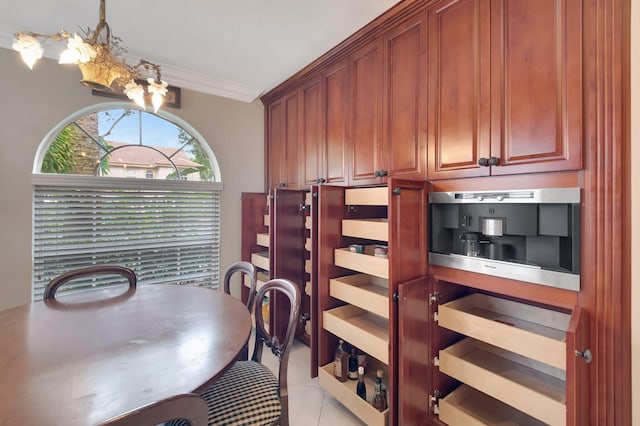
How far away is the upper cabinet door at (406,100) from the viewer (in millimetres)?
1657

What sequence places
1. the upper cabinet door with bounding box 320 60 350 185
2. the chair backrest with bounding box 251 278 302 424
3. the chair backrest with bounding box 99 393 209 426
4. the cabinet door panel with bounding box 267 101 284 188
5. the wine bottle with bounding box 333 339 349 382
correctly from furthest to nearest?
the cabinet door panel with bounding box 267 101 284 188 < the upper cabinet door with bounding box 320 60 350 185 < the wine bottle with bounding box 333 339 349 382 < the chair backrest with bounding box 251 278 302 424 < the chair backrest with bounding box 99 393 209 426

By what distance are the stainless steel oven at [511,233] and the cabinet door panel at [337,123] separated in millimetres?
848

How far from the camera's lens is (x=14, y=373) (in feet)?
2.91

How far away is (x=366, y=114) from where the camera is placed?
2.01 meters

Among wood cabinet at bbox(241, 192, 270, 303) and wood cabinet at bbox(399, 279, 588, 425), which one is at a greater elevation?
wood cabinet at bbox(241, 192, 270, 303)

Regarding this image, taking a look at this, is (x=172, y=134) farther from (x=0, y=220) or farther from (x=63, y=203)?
(x=0, y=220)

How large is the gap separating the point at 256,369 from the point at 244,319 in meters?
0.26

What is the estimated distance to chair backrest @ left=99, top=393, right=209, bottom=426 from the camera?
0.56m

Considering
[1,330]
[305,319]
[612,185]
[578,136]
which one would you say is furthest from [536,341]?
[1,330]

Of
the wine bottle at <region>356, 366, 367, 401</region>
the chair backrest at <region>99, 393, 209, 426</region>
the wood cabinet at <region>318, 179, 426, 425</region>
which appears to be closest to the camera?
the chair backrest at <region>99, 393, 209, 426</region>

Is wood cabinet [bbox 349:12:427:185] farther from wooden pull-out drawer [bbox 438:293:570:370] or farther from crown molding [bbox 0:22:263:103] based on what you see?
crown molding [bbox 0:22:263:103]

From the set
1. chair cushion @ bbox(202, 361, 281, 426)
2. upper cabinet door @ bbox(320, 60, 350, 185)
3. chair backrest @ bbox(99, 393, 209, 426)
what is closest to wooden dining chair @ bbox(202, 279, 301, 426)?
chair cushion @ bbox(202, 361, 281, 426)

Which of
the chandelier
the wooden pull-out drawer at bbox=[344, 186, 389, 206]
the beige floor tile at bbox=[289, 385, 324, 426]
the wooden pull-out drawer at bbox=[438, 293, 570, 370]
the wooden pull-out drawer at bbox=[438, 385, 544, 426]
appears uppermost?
the chandelier

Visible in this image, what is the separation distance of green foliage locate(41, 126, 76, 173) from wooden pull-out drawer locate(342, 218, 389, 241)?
226cm
